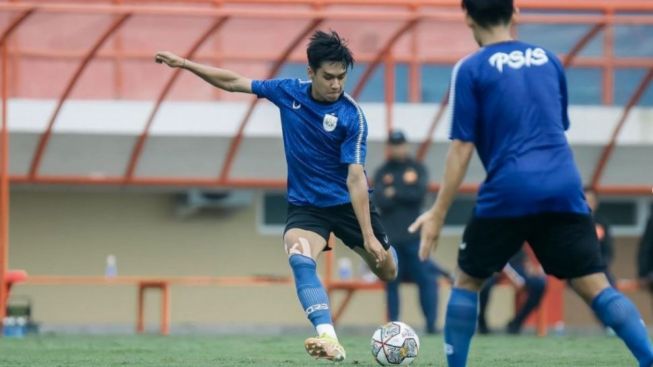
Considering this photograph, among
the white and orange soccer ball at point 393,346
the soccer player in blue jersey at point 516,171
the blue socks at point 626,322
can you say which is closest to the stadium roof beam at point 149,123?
the white and orange soccer ball at point 393,346

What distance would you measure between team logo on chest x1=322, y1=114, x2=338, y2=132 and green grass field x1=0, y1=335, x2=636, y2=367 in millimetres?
1433

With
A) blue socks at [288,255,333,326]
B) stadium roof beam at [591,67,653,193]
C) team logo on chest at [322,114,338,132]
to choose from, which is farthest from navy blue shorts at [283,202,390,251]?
stadium roof beam at [591,67,653,193]

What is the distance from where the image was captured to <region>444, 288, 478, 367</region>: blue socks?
22.4ft

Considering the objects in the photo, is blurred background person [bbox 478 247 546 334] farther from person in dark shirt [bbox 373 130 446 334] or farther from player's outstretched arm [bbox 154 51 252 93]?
player's outstretched arm [bbox 154 51 252 93]

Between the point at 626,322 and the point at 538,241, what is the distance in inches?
20.9

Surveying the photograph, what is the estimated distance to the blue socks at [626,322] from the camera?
6750 mm

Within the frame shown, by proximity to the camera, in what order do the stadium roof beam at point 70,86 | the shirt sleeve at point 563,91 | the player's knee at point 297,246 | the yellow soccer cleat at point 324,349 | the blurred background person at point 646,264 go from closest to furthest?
the shirt sleeve at point 563,91 → the yellow soccer cleat at point 324,349 → the player's knee at point 297,246 → the stadium roof beam at point 70,86 → the blurred background person at point 646,264

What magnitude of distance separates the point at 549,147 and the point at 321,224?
271 cm

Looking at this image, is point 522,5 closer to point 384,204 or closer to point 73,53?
point 384,204

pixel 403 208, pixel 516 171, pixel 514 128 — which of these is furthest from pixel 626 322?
pixel 403 208

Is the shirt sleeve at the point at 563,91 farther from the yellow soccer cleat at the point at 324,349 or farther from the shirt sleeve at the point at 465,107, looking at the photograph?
the yellow soccer cleat at the point at 324,349

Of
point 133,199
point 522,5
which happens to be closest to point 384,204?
point 522,5

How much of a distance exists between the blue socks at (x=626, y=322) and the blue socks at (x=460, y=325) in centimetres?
56

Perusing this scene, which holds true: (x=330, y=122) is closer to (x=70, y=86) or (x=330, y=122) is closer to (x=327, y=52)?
(x=327, y=52)
